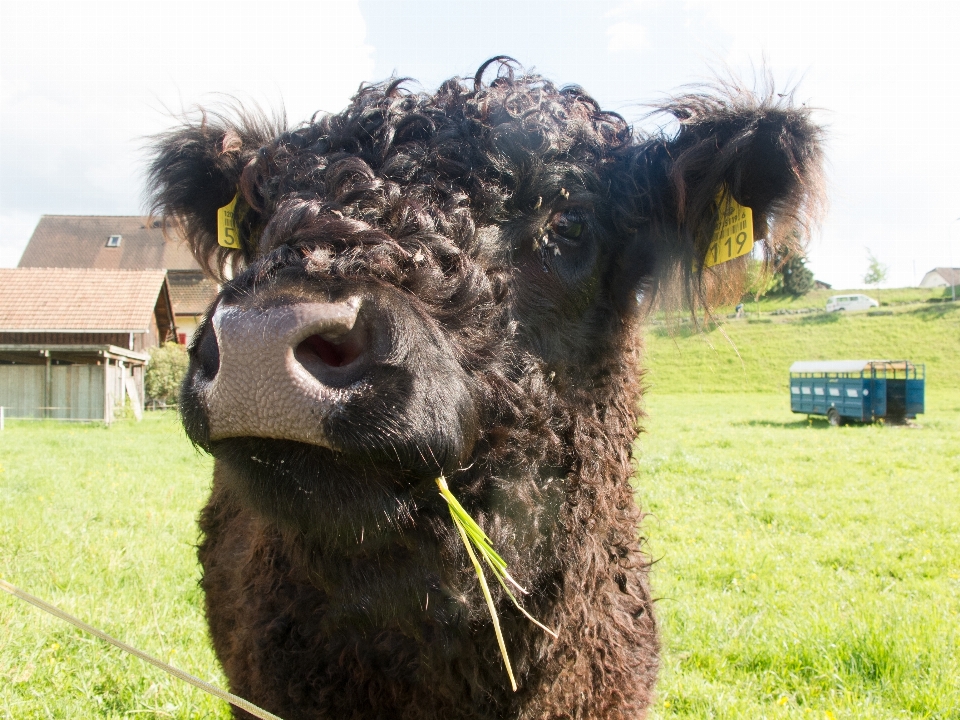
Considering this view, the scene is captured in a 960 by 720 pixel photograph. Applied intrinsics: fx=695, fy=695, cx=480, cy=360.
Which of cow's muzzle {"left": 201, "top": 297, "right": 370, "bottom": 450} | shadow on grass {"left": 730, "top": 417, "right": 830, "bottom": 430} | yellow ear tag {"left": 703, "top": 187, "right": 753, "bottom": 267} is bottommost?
shadow on grass {"left": 730, "top": 417, "right": 830, "bottom": 430}

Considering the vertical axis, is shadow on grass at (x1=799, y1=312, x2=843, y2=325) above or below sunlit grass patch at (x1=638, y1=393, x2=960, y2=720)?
above

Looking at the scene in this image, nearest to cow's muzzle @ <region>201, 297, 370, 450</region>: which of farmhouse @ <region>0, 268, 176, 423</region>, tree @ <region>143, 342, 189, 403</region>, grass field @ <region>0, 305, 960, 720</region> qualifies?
grass field @ <region>0, 305, 960, 720</region>

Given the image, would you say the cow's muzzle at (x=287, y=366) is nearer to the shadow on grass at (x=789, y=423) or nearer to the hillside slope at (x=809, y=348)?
the shadow on grass at (x=789, y=423)

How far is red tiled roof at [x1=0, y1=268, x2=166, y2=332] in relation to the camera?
92.9 feet

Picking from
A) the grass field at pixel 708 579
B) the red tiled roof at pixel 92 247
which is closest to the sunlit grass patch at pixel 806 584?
the grass field at pixel 708 579

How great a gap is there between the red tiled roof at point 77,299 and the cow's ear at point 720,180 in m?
29.6

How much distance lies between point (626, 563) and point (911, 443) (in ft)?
55.8

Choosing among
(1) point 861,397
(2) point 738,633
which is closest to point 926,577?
(2) point 738,633

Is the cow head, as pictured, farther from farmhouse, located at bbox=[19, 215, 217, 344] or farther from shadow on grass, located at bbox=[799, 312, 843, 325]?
shadow on grass, located at bbox=[799, 312, 843, 325]

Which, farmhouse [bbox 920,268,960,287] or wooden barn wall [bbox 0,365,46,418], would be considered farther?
farmhouse [bbox 920,268,960,287]

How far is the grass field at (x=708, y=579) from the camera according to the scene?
3830 millimetres

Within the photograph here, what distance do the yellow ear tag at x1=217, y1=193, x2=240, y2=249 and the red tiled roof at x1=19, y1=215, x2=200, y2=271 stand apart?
4937cm

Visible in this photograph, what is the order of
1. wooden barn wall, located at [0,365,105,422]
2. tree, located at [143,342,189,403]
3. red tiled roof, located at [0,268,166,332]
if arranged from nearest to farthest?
wooden barn wall, located at [0,365,105,422]
red tiled roof, located at [0,268,166,332]
tree, located at [143,342,189,403]

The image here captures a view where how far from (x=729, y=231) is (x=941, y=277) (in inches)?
5250
